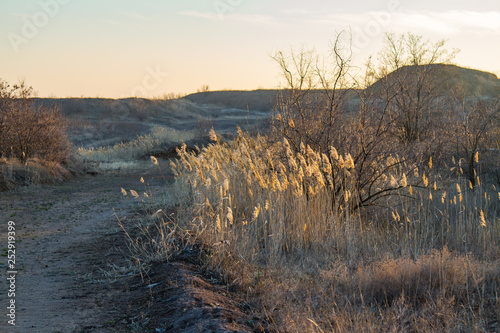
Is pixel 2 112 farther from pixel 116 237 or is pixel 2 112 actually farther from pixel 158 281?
pixel 158 281

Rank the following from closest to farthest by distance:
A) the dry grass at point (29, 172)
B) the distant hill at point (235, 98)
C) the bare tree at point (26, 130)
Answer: the dry grass at point (29, 172) < the bare tree at point (26, 130) < the distant hill at point (235, 98)

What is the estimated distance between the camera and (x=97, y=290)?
176 inches

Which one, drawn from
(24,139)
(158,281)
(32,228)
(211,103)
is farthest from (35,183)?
(211,103)

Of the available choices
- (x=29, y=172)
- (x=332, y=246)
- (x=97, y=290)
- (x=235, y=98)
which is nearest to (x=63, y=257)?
(x=97, y=290)

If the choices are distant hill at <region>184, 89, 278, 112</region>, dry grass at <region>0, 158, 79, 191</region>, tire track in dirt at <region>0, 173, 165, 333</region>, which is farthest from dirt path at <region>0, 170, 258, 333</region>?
distant hill at <region>184, 89, 278, 112</region>

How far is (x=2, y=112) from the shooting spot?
43.5 feet

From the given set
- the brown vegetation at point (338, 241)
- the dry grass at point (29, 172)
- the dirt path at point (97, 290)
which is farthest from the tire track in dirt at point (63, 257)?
the brown vegetation at point (338, 241)

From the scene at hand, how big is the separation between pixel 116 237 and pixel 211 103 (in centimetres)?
5697

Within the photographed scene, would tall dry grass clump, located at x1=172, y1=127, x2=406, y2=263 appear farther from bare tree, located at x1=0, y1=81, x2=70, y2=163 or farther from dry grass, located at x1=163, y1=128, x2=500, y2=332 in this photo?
bare tree, located at x1=0, y1=81, x2=70, y2=163

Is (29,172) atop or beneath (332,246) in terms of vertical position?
atop

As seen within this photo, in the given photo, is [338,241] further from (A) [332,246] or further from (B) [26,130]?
(B) [26,130]

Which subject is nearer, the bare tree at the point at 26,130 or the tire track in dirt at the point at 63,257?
the tire track in dirt at the point at 63,257

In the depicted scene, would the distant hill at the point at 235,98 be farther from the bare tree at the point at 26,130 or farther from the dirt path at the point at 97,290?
the dirt path at the point at 97,290

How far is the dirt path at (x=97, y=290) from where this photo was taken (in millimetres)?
3586
